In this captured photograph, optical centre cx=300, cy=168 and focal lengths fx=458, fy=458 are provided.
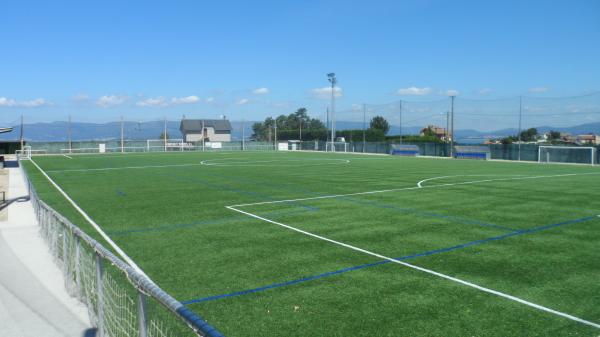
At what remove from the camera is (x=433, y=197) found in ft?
54.2

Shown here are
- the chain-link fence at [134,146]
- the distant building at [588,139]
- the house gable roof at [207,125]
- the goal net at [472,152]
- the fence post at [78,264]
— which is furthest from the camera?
the house gable roof at [207,125]

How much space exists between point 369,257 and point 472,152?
1611 inches

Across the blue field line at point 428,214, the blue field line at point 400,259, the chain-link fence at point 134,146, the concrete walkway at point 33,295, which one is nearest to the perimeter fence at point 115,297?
the concrete walkway at point 33,295

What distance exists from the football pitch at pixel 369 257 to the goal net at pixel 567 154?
25.1 meters

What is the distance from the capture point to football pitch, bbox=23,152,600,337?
5.96 metres

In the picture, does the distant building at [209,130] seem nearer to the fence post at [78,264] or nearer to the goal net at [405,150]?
the goal net at [405,150]

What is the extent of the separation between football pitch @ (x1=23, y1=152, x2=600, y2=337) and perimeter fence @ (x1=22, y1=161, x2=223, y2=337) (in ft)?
3.21

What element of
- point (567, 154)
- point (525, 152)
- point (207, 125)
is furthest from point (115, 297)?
Answer: point (207, 125)

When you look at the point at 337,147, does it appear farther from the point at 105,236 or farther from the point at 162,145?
the point at 105,236

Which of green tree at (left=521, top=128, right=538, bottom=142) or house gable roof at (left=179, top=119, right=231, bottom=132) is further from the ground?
house gable roof at (left=179, top=119, right=231, bottom=132)

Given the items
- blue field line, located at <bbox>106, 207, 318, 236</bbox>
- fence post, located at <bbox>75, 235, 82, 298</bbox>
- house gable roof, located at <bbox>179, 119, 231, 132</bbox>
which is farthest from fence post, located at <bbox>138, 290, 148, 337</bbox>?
house gable roof, located at <bbox>179, 119, 231, 132</bbox>

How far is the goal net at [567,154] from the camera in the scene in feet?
129

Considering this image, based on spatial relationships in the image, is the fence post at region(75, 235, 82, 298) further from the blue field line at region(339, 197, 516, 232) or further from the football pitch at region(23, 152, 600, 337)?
the blue field line at region(339, 197, 516, 232)

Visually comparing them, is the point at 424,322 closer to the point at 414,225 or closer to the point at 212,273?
the point at 212,273
